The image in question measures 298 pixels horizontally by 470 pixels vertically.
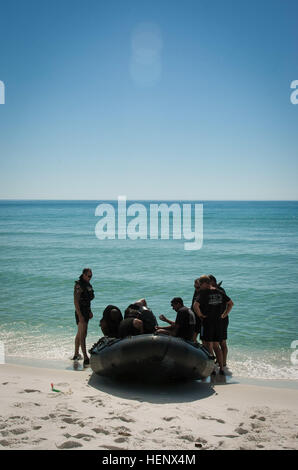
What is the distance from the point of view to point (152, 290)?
16312 millimetres

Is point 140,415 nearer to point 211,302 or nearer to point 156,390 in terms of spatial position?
point 156,390

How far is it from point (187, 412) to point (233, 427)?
0.70 meters

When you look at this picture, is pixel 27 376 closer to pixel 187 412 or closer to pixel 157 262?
pixel 187 412

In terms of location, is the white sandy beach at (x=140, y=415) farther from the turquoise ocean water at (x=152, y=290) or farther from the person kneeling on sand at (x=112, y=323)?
the turquoise ocean water at (x=152, y=290)

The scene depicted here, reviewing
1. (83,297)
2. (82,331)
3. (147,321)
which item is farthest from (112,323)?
(82,331)

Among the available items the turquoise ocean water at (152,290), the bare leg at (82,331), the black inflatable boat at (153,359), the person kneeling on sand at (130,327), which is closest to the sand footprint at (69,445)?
the black inflatable boat at (153,359)

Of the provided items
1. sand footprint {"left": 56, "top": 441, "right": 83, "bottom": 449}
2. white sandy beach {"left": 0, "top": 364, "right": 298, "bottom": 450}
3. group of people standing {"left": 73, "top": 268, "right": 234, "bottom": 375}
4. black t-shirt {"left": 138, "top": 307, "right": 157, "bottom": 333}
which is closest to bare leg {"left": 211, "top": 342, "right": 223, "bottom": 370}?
group of people standing {"left": 73, "top": 268, "right": 234, "bottom": 375}

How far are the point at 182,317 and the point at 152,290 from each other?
9452 millimetres

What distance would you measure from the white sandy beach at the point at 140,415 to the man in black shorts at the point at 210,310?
833mm

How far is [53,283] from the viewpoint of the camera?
686 inches

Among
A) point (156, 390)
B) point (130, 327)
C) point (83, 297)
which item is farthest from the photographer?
point (83, 297)

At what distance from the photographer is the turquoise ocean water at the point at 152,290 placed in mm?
9492
